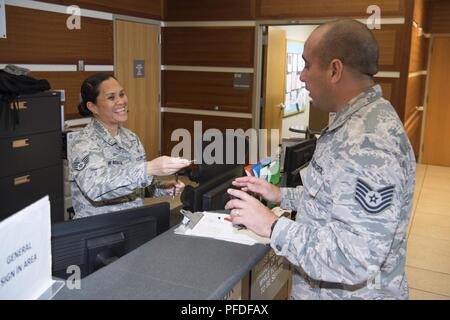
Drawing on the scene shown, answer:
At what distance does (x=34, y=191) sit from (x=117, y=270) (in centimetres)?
276

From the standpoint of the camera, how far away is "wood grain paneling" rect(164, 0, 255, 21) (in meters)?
5.71

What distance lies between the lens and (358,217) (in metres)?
1.17

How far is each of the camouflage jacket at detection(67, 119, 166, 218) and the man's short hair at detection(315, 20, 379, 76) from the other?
3.55 ft

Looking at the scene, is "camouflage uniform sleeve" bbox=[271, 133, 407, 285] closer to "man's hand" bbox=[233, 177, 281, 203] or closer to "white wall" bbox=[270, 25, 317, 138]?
"man's hand" bbox=[233, 177, 281, 203]

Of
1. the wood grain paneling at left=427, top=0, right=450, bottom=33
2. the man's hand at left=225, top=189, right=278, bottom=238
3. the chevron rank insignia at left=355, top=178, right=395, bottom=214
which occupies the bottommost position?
the man's hand at left=225, top=189, right=278, bottom=238

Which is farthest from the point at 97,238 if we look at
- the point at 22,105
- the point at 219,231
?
the point at 22,105

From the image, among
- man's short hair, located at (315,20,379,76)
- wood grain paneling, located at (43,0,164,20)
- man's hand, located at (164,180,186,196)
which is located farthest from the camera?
wood grain paneling, located at (43,0,164,20)

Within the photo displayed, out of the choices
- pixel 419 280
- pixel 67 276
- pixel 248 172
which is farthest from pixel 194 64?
pixel 67 276

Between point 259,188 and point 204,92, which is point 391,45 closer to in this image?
point 204,92

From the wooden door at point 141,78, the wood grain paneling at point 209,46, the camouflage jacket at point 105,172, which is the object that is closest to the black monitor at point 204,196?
the camouflage jacket at point 105,172

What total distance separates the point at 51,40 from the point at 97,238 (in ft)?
11.9

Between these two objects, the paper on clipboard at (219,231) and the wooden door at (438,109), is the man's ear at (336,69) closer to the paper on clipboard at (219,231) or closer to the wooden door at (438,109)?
the paper on clipboard at (219,231)

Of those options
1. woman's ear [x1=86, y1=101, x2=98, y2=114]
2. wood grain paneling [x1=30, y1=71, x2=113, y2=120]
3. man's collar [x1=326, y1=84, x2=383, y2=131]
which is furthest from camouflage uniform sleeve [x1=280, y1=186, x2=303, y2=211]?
wood grain paneling [x1=30, y1=71, x2=113, y2=120]

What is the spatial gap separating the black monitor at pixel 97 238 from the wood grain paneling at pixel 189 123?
14.8 feet
